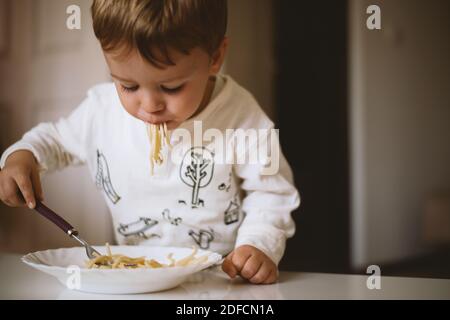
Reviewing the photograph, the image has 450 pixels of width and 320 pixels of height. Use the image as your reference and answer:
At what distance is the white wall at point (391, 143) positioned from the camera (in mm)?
1388

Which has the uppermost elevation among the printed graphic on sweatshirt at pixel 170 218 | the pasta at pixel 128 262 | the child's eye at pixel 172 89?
the child's eye at pixel 172 89

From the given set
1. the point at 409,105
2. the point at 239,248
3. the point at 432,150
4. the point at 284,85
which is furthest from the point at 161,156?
the point at 284,85

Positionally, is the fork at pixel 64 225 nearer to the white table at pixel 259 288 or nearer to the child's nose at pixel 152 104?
the white table at pixel 259 288

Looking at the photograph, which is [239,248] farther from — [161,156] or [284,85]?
[284,85]

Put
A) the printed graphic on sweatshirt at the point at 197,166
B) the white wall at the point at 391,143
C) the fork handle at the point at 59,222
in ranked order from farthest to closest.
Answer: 1. the white wall at the point at 391,143
2. the printed graphic on sweatshirt at the point at 197,166
3. the fork handle at the point at 59,222

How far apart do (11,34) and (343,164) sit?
1.38m

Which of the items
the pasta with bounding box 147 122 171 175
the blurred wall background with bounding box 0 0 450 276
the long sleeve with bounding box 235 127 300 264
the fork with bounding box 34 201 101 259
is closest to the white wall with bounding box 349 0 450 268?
the blurred wall background with bounding box 0 0 450 276

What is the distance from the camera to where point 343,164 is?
190 cm

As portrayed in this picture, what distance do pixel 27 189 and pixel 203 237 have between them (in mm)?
246

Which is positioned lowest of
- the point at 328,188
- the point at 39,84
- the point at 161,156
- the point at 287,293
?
the point at 328,188

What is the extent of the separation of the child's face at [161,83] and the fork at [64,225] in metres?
0.14

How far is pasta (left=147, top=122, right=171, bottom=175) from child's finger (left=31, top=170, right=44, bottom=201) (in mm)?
144

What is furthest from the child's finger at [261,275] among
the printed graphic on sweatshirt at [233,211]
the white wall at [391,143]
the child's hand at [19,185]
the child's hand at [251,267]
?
the white wall at [391,143]

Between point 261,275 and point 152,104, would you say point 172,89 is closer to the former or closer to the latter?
point 152,104
